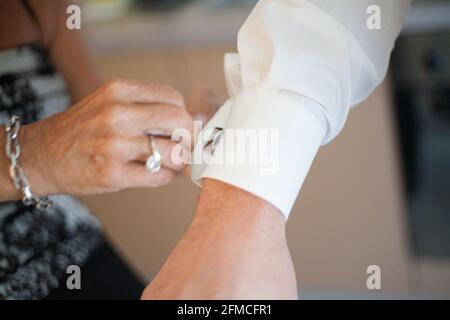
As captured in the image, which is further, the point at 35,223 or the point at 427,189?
the point at 427,189

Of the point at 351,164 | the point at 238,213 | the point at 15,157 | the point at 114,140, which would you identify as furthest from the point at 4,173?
the point at 351,164

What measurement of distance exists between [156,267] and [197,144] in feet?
3.30

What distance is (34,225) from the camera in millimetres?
651

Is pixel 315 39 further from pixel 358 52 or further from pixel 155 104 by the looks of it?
pixel 155 104

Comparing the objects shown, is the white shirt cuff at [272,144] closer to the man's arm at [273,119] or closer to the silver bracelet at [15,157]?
the man's arm at [273,119]

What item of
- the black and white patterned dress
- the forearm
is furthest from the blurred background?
the forearm

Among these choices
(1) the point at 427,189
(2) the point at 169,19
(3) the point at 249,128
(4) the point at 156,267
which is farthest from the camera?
(4) the point at 156,267

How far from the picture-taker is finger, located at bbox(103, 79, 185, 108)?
1.59ft

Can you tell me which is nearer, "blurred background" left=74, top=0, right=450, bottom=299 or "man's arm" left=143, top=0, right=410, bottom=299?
"man's arm" left=143, top=0, right=410, bottom=299

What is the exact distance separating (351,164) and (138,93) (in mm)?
830

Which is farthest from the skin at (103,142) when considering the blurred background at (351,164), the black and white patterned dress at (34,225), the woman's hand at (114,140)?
the blurred background at (351,164)

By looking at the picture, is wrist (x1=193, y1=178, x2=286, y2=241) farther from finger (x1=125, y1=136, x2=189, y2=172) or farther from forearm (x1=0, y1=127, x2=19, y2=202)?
forearm (x1=0, y1=127, x2=19, y2=202)

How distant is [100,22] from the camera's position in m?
1.38

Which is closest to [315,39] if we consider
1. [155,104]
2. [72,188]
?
[155,104]
